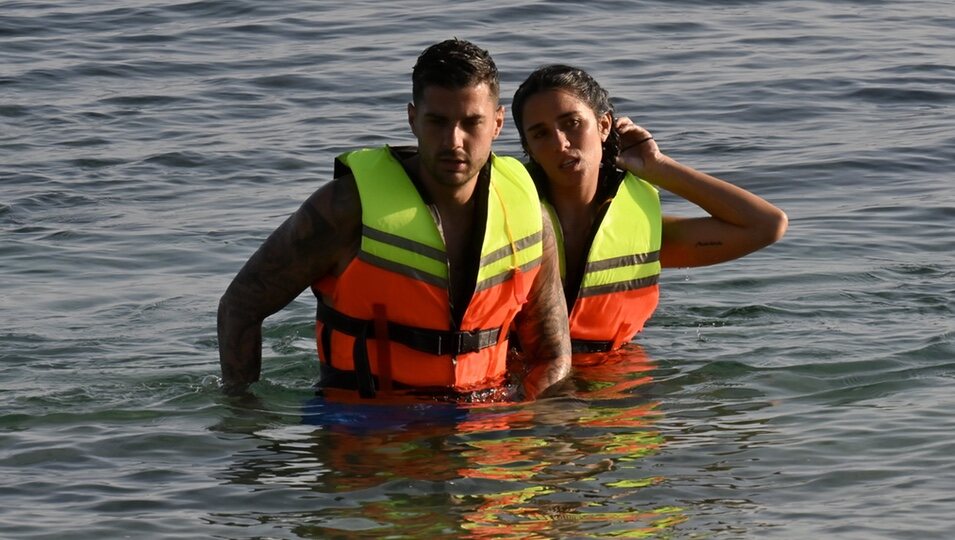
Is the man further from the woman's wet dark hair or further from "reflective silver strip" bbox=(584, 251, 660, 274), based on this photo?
"reflective silver strip" bbox=(584, 251, 660, 274)

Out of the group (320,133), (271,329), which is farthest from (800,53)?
(271,329)

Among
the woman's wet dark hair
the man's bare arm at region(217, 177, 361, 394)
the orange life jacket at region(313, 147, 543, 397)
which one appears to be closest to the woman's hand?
the woman's wet dark hair

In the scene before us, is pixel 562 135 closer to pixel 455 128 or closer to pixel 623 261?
pixel 623 261

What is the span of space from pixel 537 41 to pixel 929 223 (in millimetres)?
6690

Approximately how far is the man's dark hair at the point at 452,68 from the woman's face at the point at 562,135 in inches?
35.1

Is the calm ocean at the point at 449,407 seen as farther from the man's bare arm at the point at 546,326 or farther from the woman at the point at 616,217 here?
the woman at the point at 616,217

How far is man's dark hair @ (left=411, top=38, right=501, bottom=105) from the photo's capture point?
21.5ft

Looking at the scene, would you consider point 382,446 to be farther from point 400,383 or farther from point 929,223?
point 929,223

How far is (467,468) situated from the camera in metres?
6.59

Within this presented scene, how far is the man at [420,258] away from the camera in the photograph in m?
6.66

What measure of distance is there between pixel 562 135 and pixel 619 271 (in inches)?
31.3

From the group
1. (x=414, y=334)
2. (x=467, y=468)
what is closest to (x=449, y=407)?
(x=414, y=334)

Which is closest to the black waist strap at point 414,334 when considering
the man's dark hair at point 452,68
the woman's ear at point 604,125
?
the man's dark hair at point 452,68

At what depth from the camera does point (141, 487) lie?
6504 mm
